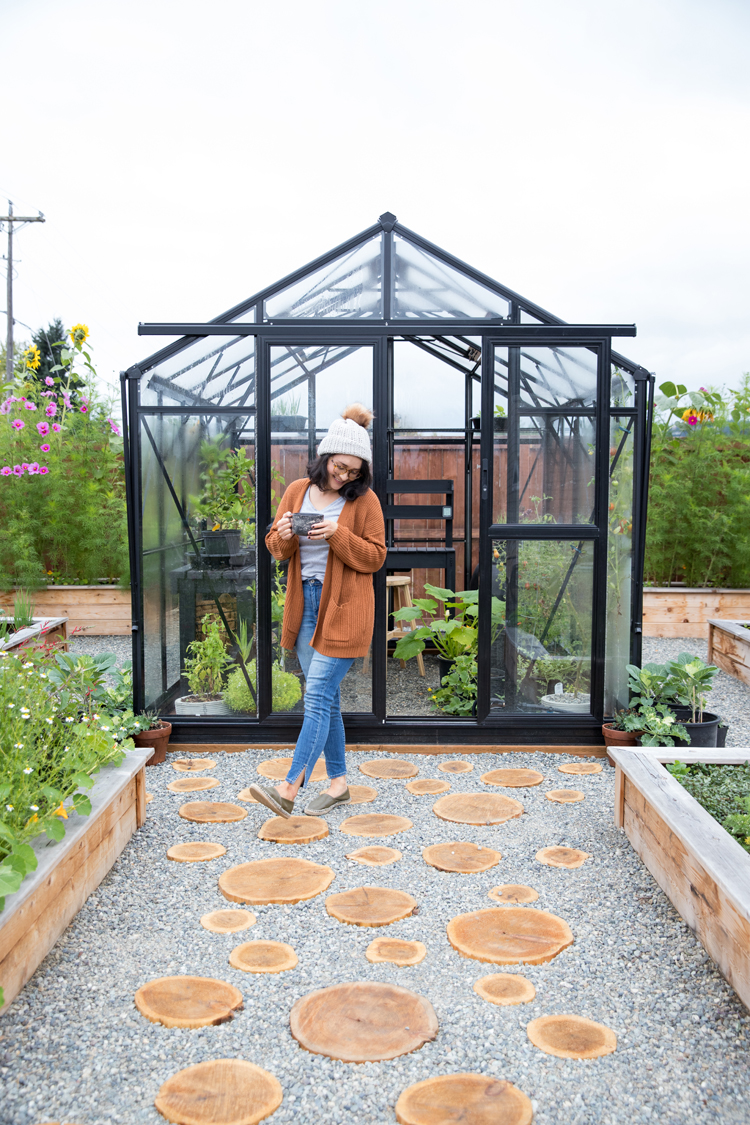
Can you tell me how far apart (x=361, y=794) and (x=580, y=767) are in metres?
1.06

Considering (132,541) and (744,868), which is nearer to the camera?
(744,868)

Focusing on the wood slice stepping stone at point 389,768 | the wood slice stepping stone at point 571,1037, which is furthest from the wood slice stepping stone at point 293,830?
the wood slice stepping stone at point 571,1037

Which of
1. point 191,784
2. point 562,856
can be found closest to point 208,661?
Result: point 191,784

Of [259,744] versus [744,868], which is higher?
[744,868]

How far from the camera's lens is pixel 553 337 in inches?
138

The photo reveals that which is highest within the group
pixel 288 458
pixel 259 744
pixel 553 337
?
pixel 553 337

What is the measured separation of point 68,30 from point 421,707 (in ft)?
13.8

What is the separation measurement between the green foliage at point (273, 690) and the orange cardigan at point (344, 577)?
91 centimetres

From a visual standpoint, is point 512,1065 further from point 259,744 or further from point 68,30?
point 68,30

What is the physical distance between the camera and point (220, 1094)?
139 centimetres

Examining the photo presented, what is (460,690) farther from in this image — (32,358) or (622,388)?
(32,358)

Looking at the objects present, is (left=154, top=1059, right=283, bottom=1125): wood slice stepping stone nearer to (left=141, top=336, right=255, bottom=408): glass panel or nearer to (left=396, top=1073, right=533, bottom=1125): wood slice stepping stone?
(left=396, top=1073, right=533, bottom=1125): wood slice stepping stone

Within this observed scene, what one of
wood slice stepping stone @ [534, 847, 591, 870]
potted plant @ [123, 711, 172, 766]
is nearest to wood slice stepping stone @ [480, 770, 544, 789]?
wood slice stepping stone @ [534, 847, 591, 870]

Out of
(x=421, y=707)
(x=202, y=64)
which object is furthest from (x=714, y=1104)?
(x=202, y=64)
